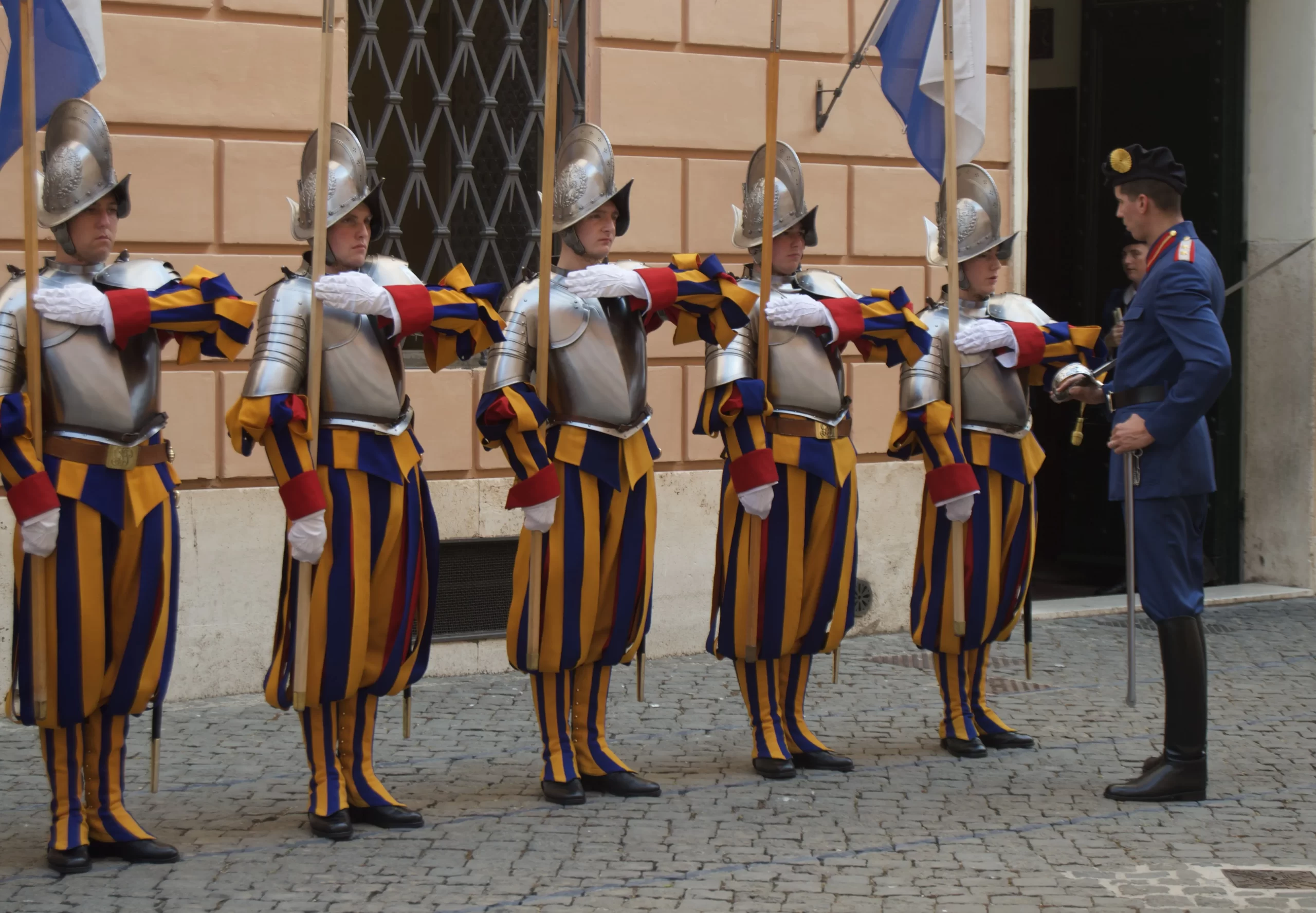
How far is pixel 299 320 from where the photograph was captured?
481cm

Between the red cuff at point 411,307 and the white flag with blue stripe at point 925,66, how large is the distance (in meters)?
2.05

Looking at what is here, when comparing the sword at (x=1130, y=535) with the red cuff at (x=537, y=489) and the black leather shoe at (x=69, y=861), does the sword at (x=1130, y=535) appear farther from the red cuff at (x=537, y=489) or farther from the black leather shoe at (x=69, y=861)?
the black leather shoe at (x=69, y=861)

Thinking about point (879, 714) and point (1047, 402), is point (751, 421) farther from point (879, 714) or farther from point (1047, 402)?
point (1047, 402)

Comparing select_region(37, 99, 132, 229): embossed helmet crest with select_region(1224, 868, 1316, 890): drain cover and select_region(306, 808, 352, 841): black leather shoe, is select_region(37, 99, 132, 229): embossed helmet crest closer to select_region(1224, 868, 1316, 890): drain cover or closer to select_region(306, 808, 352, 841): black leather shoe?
select_region(306, 808, 352, 841): black leather shoe

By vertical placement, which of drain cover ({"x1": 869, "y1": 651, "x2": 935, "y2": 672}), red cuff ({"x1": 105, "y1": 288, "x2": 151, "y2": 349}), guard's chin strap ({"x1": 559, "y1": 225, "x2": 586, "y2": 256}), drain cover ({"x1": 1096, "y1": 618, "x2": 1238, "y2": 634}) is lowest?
drain cover ({"x1": 869, "y1": 651, "x2": 935, "y2": 672})

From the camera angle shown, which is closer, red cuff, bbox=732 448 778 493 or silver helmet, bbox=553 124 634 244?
silver helmet, bbox=553 124 634 244

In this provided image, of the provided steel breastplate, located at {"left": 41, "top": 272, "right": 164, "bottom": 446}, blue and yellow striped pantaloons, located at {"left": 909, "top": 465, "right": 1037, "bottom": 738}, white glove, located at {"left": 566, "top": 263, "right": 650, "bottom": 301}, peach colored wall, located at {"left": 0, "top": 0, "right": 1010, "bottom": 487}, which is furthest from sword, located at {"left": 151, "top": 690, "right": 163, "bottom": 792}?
blue and yellow striped pantaloons, located at {"left": 909, "top": 465, "right": 1037, "bottom": 738}

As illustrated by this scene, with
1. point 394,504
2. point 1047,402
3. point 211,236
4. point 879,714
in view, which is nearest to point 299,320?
point 394,504

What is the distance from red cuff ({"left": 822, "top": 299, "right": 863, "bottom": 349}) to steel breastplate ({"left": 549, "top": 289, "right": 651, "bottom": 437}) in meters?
0.73

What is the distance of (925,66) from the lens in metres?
6.04

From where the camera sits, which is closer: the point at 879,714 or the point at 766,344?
the point at 766,344

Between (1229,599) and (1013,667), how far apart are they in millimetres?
2442

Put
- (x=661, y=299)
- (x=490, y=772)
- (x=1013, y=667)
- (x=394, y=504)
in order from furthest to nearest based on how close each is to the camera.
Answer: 1. (x=1013, y=667)
2. (x=490, y=772)
3. (x=661, y=299)
4. (x=394, y=504)

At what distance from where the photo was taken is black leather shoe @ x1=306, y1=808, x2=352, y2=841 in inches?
192
